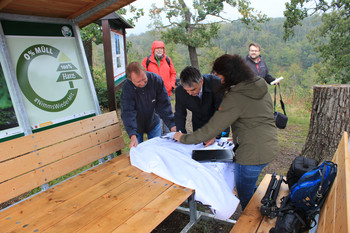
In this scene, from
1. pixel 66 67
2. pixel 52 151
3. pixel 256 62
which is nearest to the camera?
pixel 52 151

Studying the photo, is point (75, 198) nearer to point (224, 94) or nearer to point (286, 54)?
point (224, 94)

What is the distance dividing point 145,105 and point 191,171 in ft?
3.82

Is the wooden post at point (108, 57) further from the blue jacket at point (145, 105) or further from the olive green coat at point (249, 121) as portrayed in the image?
the olive green coat at point (249, 121)

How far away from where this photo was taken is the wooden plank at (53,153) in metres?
2.00

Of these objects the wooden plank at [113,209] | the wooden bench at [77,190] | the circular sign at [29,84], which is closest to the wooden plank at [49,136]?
the wooden bench at [77,190]

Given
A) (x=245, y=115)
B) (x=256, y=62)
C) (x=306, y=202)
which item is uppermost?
(x=256, y=62)

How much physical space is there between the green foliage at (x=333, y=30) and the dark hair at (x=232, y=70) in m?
8.44

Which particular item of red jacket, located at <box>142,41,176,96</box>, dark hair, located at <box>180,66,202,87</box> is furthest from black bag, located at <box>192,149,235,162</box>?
red jacket, located at <box>142,41,176,96</box>

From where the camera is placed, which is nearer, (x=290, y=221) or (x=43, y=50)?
(x=290, y=221)

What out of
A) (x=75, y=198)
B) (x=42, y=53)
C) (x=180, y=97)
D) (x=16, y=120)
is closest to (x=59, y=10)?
(x=42, y=53)

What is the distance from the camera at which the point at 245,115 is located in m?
1.90

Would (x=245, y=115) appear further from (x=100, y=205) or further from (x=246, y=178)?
(x=100, y=205)

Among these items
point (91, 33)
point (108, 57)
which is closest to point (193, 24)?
point (91, 33)

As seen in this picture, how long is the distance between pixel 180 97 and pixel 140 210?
135cm
